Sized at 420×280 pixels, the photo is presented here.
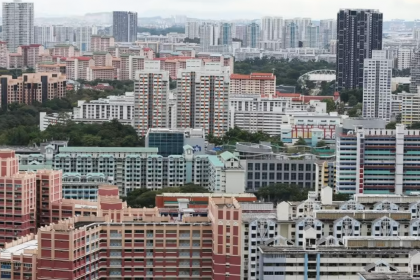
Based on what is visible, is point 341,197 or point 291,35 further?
point 291,35

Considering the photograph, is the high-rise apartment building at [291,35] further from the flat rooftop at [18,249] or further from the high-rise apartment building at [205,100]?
the flat rooftop at [18,249]

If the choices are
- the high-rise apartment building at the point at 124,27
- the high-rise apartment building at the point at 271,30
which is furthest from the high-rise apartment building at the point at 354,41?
the high-rise apartment building at the point at 271,30

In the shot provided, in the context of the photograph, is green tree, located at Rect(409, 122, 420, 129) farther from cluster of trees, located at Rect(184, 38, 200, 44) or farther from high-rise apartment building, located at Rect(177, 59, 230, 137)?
cluster of trees, located at Rect(184, 38, 200, 44)

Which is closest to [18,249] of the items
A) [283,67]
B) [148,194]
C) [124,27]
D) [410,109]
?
[148,194]

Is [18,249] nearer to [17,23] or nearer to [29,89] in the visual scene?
[29,89]

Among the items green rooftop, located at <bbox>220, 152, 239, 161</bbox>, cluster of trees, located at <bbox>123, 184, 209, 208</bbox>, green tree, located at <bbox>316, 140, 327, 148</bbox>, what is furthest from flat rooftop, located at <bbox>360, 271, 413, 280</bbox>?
green tree, located at <bbox>316, 140, 327, 148</bbox>
